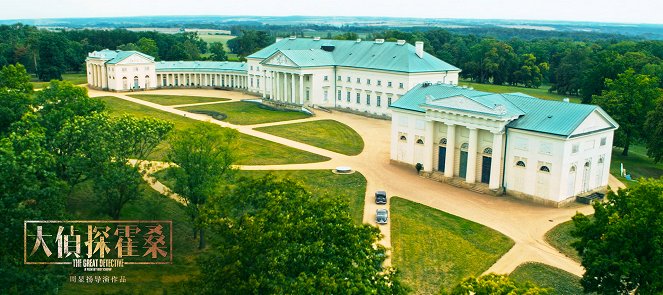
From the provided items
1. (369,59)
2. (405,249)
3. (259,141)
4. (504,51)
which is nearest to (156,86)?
(369,59)

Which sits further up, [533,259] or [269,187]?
[269,187]

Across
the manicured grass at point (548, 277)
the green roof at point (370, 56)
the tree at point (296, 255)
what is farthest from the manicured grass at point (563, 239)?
the green roof at point (370, 56)

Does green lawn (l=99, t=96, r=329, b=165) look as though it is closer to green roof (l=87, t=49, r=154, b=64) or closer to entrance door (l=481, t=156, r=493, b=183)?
entrance door (l=481, t=156, r=493, b=183)

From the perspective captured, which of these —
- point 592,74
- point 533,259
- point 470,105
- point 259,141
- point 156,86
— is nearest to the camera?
point 533,259

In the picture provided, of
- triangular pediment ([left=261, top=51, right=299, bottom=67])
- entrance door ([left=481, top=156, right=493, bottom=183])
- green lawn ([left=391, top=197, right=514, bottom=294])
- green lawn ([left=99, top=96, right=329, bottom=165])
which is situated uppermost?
triangular pediment ([left=261, top=51, right=299, bottom=67])

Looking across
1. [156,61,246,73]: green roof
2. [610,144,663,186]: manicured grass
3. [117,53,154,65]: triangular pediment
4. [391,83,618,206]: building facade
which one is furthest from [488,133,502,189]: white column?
[117,53,154,65]: triangular pediment

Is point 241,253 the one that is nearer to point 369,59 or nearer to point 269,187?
point 269,187
